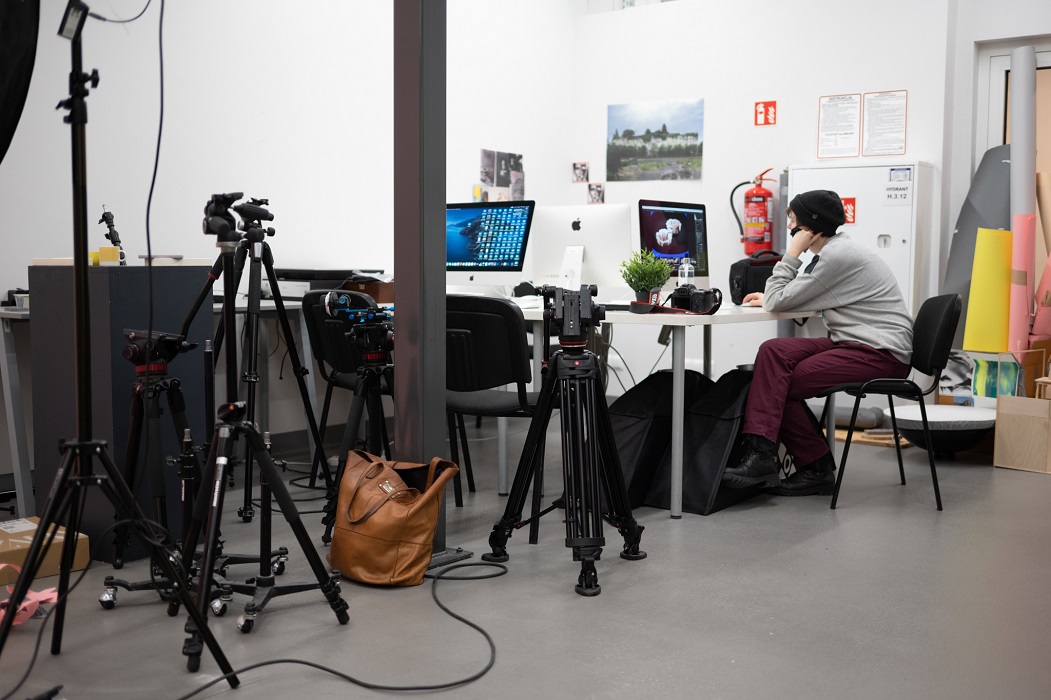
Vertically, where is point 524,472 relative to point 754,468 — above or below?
above

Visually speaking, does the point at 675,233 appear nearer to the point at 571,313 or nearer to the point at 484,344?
the point at 484,344

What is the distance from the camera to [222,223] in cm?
219

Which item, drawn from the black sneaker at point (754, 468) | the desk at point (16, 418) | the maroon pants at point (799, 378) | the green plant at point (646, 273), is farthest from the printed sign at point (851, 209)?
the desk at point (16, 418)

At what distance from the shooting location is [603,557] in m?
3.09

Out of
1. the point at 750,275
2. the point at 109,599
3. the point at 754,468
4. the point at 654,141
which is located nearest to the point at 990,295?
the point at 750,275

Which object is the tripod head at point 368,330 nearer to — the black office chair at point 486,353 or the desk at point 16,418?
the black office chair at point 486,353

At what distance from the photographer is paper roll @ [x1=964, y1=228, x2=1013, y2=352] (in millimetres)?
4863

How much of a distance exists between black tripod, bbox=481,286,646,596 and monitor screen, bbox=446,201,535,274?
1513 mm

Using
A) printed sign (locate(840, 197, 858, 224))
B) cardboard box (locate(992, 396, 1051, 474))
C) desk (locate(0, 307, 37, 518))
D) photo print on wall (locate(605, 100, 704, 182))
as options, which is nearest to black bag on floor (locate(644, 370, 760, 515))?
cardboard box (locate(992, 396, 1051, 474))

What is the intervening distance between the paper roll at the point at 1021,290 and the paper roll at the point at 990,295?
28 millimetres

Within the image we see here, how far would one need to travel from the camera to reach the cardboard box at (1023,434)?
14.5 ft

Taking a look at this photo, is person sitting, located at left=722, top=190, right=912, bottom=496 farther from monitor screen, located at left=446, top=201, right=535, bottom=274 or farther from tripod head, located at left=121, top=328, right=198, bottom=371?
tripod head, located at left=121, top=328, right=198, bottom=371

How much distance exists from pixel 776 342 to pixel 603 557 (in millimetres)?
1247

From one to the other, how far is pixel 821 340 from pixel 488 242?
5.10 ft
